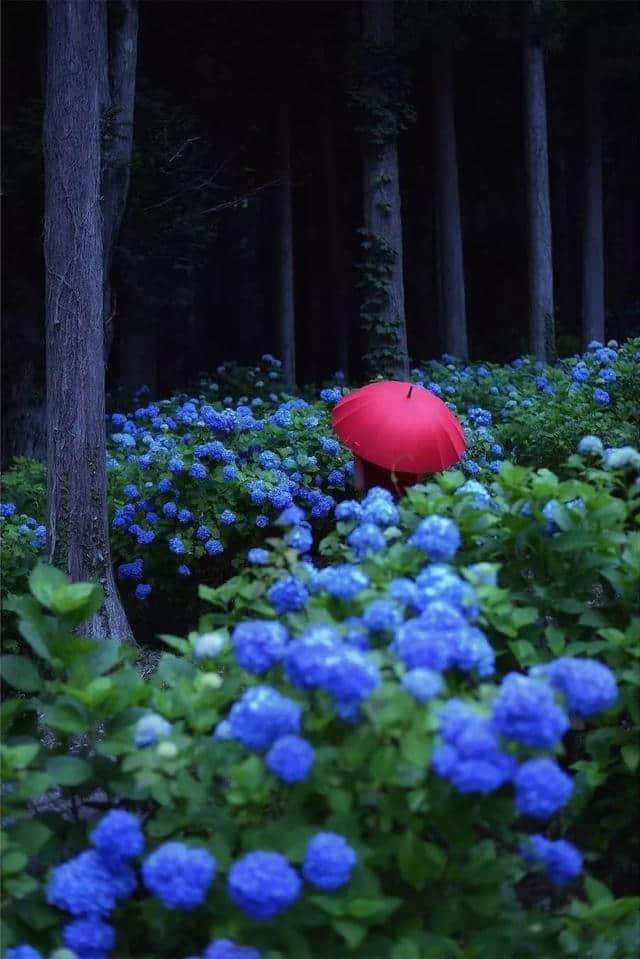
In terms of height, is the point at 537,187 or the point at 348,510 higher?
the point at 537,187

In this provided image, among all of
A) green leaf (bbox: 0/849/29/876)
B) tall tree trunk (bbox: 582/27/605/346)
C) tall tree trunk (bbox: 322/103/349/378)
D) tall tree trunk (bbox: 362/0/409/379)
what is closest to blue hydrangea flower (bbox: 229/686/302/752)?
green leaf (bbox: 0/849/29/876)

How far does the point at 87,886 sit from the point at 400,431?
2.68m

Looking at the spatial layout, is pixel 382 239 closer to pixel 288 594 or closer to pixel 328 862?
pixel 288 594

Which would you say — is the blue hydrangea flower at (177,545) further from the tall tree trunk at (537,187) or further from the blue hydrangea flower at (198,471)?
the tall tree trunk at (537,187)

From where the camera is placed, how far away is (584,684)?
2188mm

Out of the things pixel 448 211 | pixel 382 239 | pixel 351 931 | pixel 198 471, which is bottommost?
pixel 351 931

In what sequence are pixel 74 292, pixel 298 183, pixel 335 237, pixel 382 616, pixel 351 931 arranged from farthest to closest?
pixel 335 237
pixel 298 183
pixel 74 292
pixel 382 616
pixel 351 931

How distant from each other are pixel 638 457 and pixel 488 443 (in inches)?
149

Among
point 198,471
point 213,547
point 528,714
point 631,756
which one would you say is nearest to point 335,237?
point 198,471

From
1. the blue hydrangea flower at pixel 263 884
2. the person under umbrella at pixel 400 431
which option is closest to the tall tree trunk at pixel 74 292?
the person under umbrella at pixel 400 431

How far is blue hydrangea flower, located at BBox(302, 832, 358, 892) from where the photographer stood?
207cm

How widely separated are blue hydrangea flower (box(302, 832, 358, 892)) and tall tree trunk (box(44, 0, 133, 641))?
3.80 meters

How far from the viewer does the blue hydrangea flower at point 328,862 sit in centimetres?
207

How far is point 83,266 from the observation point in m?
5.68
